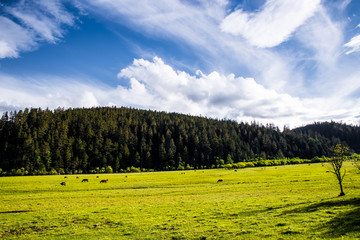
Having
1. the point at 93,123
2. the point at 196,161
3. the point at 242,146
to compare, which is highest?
the point at 93,123

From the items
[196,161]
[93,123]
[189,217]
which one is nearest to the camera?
[189,217]

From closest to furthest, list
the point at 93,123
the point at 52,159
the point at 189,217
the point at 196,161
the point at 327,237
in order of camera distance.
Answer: the point at 327,237
the point at 189,217
the point at 52,159
the point at 196,161
the point at 93,123

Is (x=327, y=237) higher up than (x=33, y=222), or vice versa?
(x=327, y=237)

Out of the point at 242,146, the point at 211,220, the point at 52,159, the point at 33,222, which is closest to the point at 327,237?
the point at 211,220

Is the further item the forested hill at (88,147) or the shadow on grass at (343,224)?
the forested hill at (88,147)

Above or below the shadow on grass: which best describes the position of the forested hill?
above

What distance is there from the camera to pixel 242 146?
195 metres

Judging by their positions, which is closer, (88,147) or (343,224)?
(343,224)

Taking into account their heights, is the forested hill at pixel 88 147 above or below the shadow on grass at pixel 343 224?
above

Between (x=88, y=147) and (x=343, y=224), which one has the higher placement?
(x=88, y=147)

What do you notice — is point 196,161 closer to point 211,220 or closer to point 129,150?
point 129,150

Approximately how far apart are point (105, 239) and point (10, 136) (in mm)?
185891

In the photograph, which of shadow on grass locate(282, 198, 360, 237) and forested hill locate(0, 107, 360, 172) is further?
forested hill locate(0, 107, 360, 172)

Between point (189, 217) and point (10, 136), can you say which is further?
point (10, 136)
